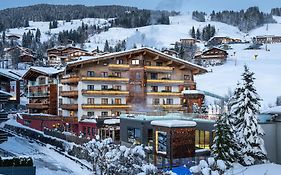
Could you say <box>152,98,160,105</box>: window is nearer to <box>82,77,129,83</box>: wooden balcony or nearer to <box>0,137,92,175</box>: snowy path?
<box>82,77,129,83</box>: wooden balcony

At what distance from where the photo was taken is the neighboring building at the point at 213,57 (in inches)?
4491

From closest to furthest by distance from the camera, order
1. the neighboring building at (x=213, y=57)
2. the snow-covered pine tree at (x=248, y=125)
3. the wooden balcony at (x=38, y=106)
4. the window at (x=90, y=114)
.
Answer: the snow-covered pine tree at (x=248, y=125)
the window at (x=90, y=114)
the wooden balcony at (x=38, y=106)
the neighboring building at (x=213, y=57)

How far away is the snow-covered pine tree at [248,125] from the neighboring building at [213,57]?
86.5m

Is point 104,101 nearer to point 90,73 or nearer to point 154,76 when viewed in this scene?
point 90,73

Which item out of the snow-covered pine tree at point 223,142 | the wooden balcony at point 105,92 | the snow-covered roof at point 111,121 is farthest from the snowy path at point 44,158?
the snow-covered pine tree at point 223,142

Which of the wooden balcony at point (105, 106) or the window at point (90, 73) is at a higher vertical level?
the window at point (90, 73)

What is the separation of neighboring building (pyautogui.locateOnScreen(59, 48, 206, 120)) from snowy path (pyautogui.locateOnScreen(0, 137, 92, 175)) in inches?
377

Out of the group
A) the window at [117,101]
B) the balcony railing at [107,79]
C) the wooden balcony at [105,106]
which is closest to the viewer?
the wooden balcony at [105,106]

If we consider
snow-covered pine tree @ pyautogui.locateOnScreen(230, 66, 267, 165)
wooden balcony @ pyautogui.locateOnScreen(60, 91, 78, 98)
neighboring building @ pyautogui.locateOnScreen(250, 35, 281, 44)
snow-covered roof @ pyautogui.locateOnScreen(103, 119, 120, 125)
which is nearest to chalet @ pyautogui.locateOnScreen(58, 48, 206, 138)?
wooden balcony @ pyautogui.locateOnScreen(60, 91, 78, 98)

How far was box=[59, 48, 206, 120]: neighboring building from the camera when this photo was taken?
52531 mm

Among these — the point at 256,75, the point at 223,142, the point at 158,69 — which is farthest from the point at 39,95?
the point at 256,75

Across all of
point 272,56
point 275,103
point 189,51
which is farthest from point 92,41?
point 275,103

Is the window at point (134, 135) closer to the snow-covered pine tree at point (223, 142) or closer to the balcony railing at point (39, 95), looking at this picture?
the snow-covered pine tree at point (223, 142)

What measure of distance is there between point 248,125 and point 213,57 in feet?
302
